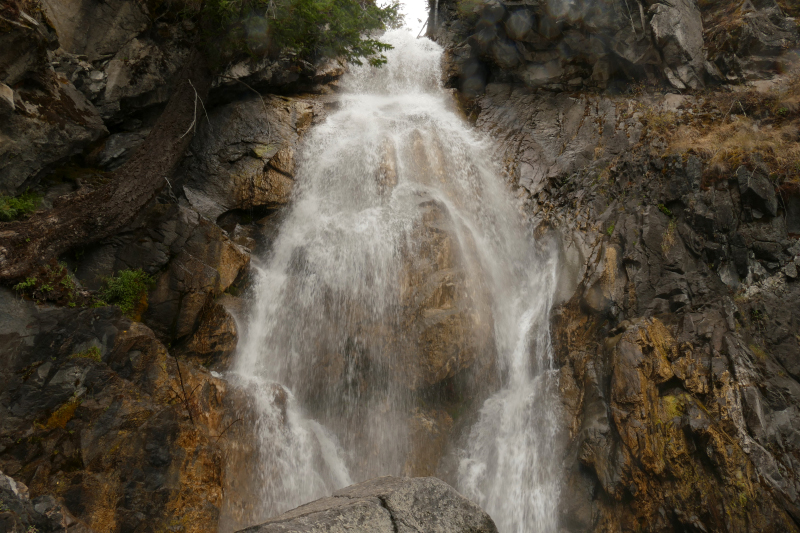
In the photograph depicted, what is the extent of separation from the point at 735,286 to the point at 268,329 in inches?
381

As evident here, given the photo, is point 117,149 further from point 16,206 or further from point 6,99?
point 16,206

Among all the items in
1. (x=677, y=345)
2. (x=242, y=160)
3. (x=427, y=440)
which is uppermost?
(x=242, y=160)

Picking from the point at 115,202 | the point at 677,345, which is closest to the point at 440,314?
the point at 677,345

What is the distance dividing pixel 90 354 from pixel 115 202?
117 inches

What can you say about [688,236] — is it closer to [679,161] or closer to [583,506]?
[679,161]

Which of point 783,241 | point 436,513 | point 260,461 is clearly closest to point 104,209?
point 260,461

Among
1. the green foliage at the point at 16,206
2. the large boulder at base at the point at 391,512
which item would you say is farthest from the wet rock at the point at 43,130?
the large boulder at base at the point at 391,512

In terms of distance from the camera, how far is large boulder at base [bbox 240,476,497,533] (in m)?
3.26

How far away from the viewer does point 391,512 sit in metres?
3.48

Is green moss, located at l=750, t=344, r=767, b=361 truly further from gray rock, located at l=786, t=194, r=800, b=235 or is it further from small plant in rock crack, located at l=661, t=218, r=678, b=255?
gray rock, located at l=786, t=194, r=800, b=235

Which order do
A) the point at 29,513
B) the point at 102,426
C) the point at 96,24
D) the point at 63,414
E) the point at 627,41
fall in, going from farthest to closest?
1. the point at 627,41
2. the point at 96,24
3. the point at 102,426
4. the point at 63,414
5. the point at 29,513

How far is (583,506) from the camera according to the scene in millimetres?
7402

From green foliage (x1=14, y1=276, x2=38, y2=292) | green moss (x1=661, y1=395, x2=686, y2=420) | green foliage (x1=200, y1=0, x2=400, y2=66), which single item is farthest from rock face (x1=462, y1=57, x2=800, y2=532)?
green foliage (x1=14, y1=276, x2=38, y2=292)

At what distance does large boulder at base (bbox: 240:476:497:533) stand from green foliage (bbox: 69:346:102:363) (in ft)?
15.3
